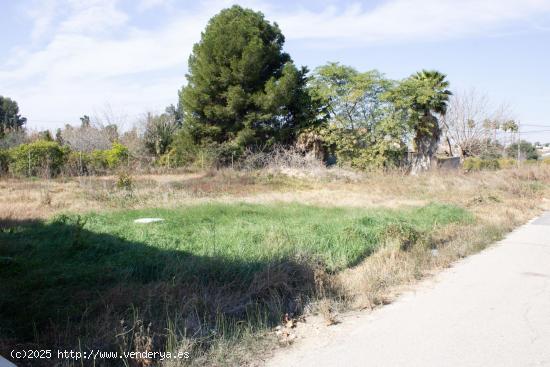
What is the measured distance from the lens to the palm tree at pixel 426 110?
3064cm

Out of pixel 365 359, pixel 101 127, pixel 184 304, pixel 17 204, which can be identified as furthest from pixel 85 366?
pixel 101 127

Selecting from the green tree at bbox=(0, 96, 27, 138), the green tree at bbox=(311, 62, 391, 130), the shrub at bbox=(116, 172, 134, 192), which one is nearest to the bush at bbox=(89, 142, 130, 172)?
the shrub at bbox=(116, 172, 134, 192)

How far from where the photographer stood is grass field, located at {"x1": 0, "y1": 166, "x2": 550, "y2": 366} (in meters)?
4.96

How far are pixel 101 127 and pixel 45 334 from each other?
42.5 metres

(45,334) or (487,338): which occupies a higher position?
(45,334)

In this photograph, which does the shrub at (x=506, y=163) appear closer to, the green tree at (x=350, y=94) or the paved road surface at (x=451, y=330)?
the green tree at (x=350, y=94)

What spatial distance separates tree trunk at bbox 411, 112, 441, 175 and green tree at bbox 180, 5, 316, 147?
7.80 meters

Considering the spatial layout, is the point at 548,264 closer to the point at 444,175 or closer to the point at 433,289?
the point at 433,289

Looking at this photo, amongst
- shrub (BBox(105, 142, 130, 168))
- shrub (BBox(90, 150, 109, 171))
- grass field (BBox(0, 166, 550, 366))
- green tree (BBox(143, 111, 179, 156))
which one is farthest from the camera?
green tree (BBox(143, 111, 179, 156))

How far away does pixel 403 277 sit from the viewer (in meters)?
7.32

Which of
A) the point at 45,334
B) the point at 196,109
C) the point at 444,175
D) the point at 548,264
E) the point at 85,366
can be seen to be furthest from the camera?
the point at 196,109

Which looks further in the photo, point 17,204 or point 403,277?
point 17,204

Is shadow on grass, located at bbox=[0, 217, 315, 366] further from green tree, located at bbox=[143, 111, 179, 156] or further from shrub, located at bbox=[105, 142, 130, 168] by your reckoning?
green tree, located at bbox=[143, 111, 179, 156]

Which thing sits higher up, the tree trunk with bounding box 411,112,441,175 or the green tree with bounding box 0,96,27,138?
Result: the green tree with bounding box 0,96,27,138
